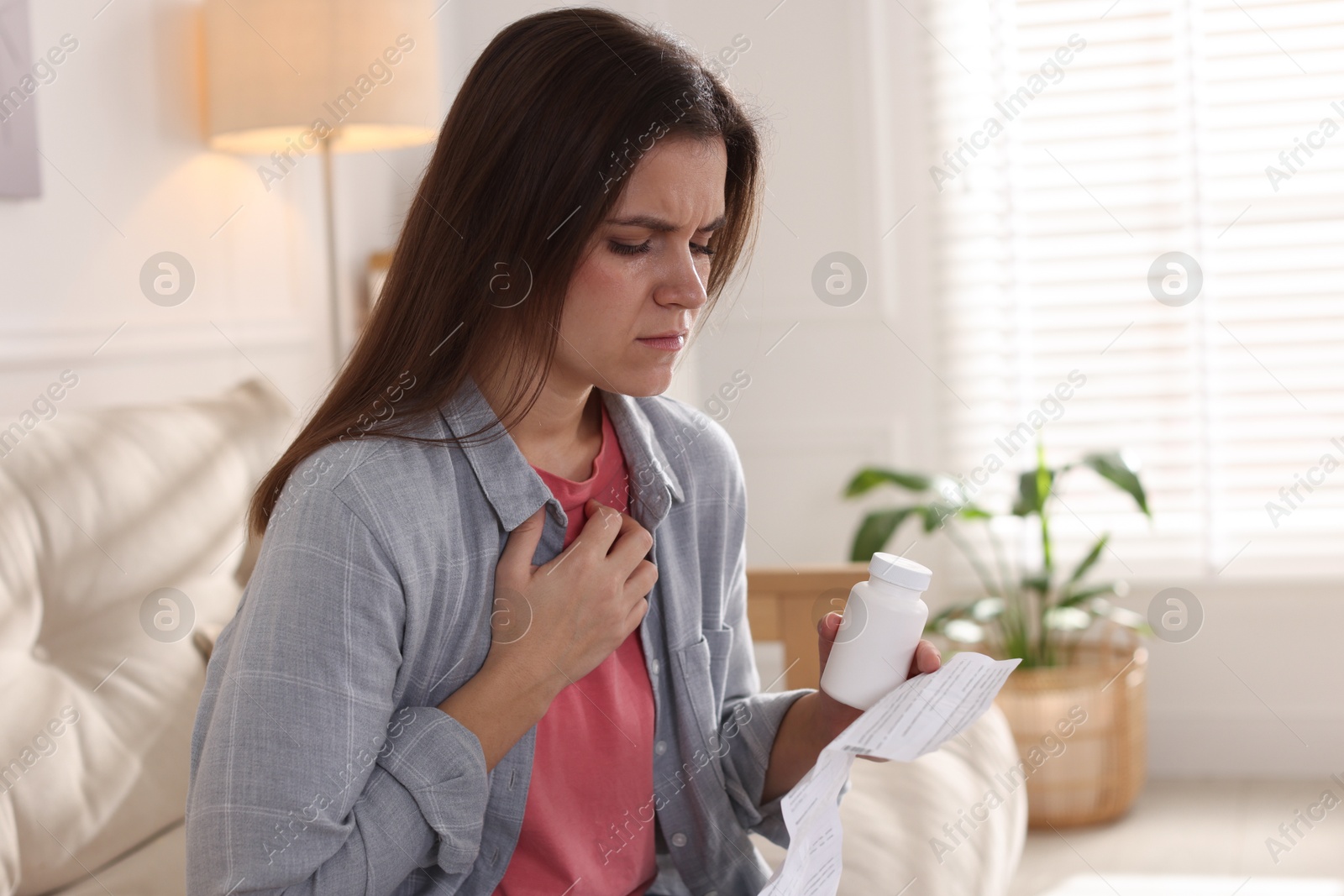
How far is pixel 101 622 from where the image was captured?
1.31 m

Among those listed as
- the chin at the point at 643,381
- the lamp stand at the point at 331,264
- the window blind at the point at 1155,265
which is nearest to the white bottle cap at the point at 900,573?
the chin at the point at 643,381

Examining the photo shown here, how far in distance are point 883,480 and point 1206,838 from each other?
3.26 feet

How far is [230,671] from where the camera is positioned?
2.79 feet

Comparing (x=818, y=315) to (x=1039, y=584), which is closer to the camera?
(x=1039, y=584)

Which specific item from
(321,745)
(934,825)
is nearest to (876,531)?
(934,825)

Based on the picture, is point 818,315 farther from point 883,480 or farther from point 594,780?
point 594,780

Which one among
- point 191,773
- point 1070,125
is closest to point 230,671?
point 191,773

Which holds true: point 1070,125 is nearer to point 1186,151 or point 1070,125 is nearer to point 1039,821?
point 1186,151

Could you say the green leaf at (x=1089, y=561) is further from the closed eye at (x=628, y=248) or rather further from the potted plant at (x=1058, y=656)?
the closed eye at (x=628, y=248)

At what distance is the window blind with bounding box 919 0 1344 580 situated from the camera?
109 inches

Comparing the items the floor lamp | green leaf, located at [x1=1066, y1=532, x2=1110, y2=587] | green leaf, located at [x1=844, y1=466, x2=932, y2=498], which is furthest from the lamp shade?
green leaf, located at [x1=1066, y1=532, x2=1110, y2=587]

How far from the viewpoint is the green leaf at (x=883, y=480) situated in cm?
262

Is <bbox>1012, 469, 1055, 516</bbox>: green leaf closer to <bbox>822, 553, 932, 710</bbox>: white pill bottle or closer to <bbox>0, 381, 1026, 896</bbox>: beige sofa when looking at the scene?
<bbox>0, 381, 1026, 896</bbox>: beige sofa

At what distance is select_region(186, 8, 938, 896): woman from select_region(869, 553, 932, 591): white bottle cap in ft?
0.23
